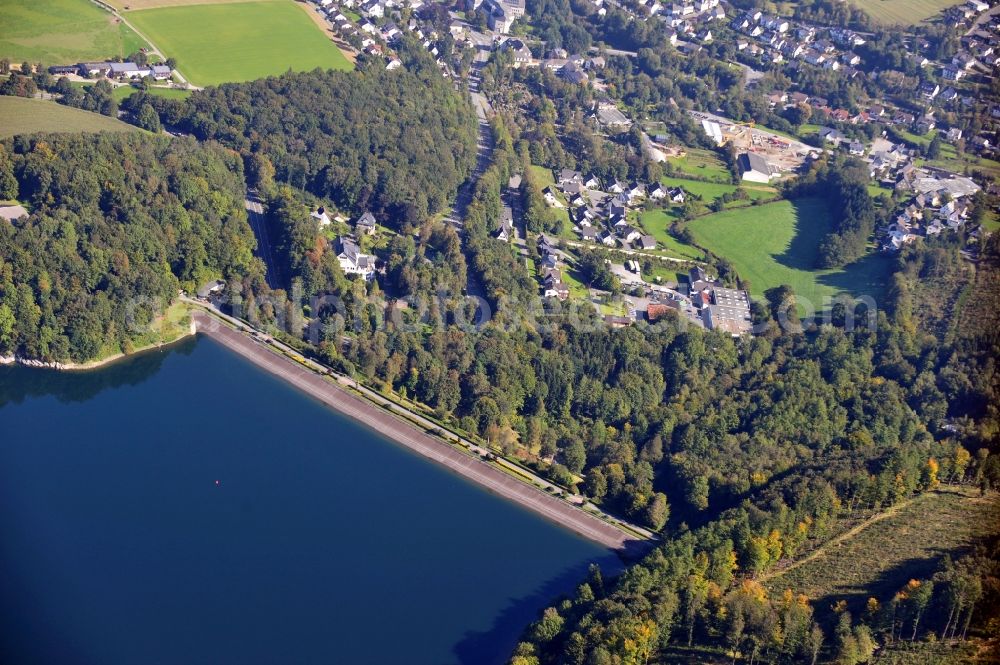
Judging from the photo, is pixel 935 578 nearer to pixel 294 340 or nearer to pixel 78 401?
pixel 294 340

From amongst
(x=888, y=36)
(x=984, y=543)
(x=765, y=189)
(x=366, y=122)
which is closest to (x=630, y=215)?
(x=765, y=189)

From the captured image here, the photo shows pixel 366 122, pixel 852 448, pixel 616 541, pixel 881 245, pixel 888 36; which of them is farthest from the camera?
pixel 888 36

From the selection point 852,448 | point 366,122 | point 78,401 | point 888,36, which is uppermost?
point 888,36

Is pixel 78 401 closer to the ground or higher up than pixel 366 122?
closer to the ground

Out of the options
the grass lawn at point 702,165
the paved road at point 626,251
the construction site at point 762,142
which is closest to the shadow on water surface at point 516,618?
the paved road at point 626,251

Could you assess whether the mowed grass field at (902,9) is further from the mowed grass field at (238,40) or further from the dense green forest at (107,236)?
the dense green forest at (107,236)

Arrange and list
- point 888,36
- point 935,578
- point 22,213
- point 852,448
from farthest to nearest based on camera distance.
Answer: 1. point 888,36
2. point 22,213
3. point 852,448
4. point 935,578

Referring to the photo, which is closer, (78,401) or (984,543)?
(984,543)

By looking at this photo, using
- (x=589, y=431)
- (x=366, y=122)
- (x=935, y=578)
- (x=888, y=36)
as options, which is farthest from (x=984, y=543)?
(x=888, y=36)
